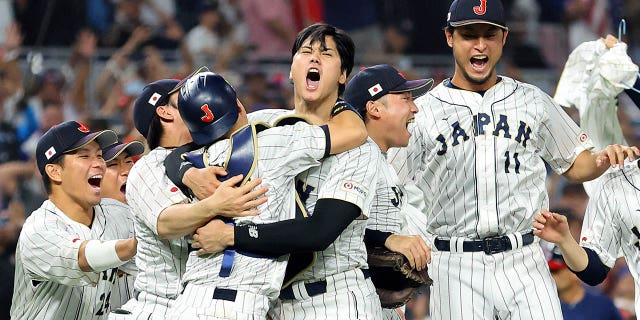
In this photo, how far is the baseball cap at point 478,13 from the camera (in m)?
4.57

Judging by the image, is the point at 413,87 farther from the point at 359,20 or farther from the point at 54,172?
the point at 359,20

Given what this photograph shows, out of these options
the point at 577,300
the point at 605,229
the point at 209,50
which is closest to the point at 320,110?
the point at 605,229

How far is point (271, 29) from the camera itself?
30.7ft

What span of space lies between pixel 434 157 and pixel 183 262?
4.19ft

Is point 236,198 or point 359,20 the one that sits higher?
point 236,198

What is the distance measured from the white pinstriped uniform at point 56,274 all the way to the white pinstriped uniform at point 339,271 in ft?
3.75

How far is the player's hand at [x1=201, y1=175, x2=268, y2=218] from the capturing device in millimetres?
3547

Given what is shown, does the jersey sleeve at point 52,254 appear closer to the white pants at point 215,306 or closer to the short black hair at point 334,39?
the white pants at point 215,306

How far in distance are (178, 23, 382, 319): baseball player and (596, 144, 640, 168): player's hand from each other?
1.08 meters

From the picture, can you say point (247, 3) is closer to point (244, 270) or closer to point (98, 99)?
point (98, 99)

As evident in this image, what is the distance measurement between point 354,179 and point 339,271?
1.29 feet

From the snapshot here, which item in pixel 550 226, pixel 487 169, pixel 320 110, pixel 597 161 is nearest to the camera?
pixel 320 110

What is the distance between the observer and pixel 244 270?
11.8 feet

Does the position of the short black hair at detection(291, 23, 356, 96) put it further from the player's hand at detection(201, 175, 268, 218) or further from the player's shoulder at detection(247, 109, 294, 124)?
the player's hand at detection(201, 175, 268, 218)
